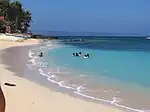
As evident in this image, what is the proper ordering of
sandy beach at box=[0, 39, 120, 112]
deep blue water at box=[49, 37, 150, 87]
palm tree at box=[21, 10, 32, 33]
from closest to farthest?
sandy beach at box=[0, 39, 120, 112] → deep blue water at box=[49, 37, 150, 87] → palm tree at box=[21, 10, 32, 33]

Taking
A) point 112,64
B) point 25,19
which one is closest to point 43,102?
point 112,64

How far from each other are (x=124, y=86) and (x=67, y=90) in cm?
279

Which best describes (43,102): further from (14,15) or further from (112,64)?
(14,15)

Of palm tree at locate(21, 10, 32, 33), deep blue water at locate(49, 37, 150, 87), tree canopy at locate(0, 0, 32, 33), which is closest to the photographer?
deep blue water at locate(49, 37, 150, 87)

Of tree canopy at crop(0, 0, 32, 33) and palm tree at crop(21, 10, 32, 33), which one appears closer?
tree canopy at crop(0, 0, 32, 33)

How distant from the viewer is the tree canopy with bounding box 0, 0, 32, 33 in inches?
3219

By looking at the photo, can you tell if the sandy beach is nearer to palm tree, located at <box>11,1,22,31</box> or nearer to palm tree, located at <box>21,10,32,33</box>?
palm tree, located at <box>11,1,22,31</box>

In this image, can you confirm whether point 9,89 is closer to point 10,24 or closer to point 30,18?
point 10,24

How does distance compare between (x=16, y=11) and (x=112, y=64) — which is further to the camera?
(x=16, y=11)

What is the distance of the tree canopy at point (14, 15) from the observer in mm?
81750

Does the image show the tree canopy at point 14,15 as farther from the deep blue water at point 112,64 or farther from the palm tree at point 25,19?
the deep blue water at point 112,64

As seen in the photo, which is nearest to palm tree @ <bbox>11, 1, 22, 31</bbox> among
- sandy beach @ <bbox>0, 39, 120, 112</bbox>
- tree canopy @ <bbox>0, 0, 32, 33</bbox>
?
tree canopy @ <bbox>0, 0, 32, 33</bbox>

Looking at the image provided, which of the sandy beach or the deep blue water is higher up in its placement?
the sandy beach

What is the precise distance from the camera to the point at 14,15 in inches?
3337
